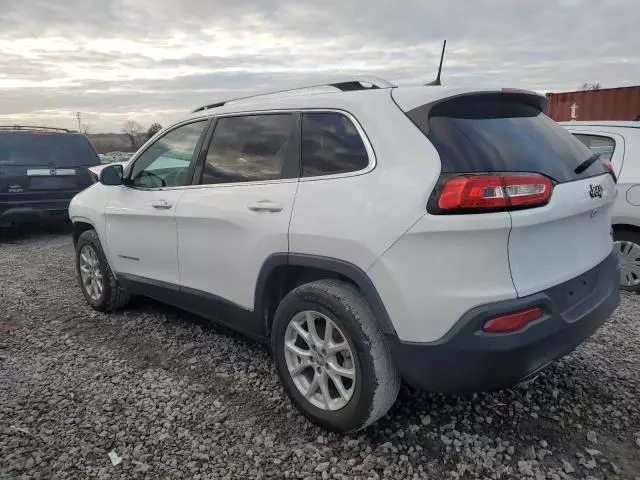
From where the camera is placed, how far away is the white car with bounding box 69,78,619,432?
2.27m

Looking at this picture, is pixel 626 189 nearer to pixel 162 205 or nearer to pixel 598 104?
pixel 162 205

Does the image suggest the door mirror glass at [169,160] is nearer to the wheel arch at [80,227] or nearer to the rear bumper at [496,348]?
the wheel arch at [80,227]

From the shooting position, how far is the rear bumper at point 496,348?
2.27 metres

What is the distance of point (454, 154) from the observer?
236cm

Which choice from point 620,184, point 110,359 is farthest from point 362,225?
point 620,184

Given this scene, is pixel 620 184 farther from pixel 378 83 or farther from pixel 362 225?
pixel 362 225

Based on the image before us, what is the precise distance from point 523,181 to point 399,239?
0.58 meters

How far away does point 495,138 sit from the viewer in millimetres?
2486

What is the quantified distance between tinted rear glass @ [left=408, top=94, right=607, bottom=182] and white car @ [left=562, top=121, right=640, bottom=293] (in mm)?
2379

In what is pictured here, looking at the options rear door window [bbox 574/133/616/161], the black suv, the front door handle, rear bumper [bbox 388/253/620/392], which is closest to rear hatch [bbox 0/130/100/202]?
the black suv

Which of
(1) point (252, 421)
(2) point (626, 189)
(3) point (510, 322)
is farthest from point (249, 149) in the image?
(2) point (626, 189)

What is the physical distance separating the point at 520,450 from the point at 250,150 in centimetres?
220

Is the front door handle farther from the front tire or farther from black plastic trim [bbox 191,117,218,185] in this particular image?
the front tire

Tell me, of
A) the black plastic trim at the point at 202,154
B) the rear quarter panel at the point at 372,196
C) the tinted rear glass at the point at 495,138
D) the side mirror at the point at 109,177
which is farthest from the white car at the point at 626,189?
the side mirror at the point at 109,177
